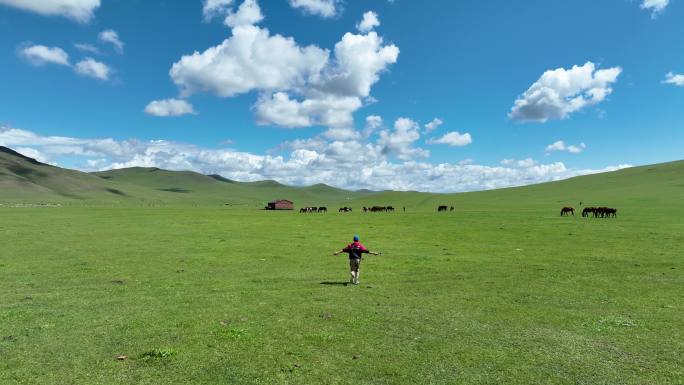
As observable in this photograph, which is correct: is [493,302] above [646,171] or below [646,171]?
below

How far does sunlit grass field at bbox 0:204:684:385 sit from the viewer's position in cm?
1147

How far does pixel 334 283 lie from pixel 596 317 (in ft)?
39.1

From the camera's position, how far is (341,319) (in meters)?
16.0

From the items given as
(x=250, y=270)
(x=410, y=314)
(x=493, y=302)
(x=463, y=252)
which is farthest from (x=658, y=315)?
(x=250, y=270)

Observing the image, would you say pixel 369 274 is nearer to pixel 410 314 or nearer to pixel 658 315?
pixel 410 314

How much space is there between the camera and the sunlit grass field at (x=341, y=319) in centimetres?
1147

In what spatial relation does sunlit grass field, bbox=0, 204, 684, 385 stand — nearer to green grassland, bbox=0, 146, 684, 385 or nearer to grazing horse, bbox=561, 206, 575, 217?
green grassland, bbox=0, 146, 684, 385

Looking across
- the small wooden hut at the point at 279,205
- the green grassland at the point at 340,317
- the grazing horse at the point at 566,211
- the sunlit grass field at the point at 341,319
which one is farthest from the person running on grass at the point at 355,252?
the small wooden hut at the point at 279,205

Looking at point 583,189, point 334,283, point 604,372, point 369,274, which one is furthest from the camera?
point 583,189

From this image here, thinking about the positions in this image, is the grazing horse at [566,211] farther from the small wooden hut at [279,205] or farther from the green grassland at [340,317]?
the small wooden hut at [279,205]

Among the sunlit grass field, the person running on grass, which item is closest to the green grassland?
the sunlit grass field

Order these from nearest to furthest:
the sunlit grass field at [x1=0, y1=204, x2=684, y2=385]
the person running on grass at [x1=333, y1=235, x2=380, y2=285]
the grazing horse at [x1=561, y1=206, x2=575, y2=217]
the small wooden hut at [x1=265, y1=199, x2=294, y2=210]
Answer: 1. the sunlit grass field at [x1=0, y1=204, x2=684, y2=385]
2. the person running on grass at [x1=333, y1=235, x2=380, y2=285]
3. the grazing horse at [x1=561, y1=206, x2=575, y2=217]
4. the small wooden hut at [x1=265, y1=199, x2=294, y2=210]

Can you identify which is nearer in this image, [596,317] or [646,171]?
[596,317]

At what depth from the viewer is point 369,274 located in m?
25.2
